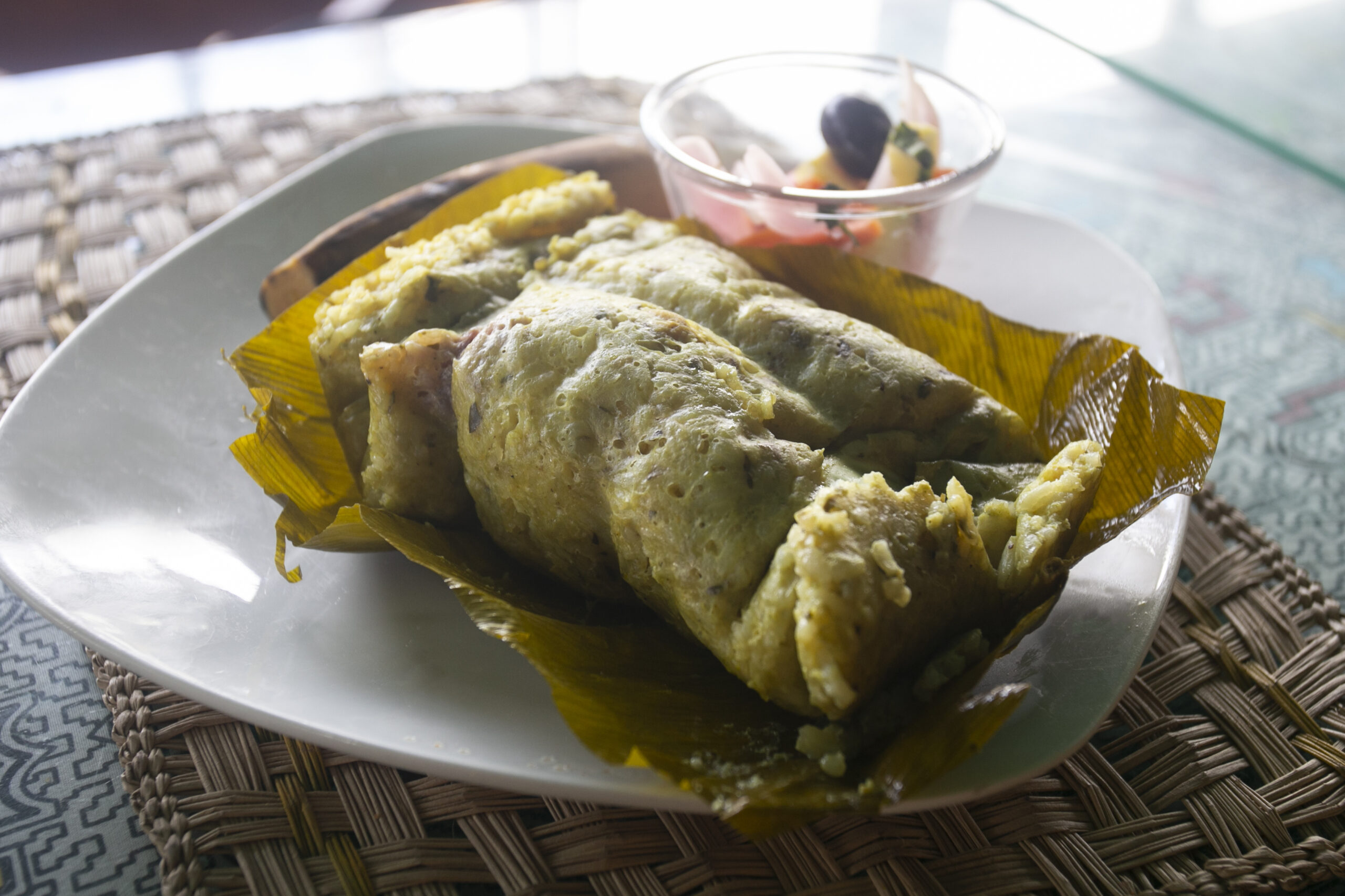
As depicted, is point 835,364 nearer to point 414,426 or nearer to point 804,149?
point 414,426

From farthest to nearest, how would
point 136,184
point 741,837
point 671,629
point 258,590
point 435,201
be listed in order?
1. point 136,184
2. point 435,201
3. point 258,590
4. point 671,629
5. point 741,837

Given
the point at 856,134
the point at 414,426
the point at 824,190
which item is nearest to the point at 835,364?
the point at 414,426

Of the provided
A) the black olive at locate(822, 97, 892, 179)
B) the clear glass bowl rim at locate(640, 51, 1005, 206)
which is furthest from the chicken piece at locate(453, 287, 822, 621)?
the black olive at locate(822, 97, 892, 179)

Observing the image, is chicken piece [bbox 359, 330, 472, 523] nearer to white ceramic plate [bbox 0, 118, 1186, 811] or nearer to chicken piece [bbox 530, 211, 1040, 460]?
white ceramic plate [bbox 0, 118, 1186, 811]

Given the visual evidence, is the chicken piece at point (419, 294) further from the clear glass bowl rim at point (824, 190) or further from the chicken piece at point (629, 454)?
the clear glass bowl rim at point (824, 190)

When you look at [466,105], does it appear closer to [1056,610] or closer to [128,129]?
[128,129]

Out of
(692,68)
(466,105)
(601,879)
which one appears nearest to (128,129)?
(466,105)

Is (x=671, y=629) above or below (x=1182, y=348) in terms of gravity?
above
